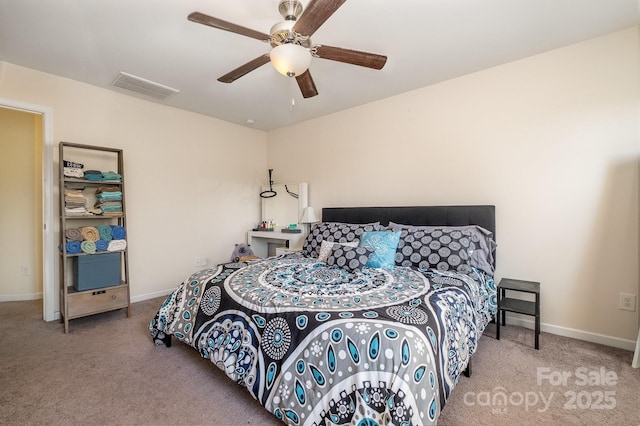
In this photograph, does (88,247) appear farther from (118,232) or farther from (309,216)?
(309,216)

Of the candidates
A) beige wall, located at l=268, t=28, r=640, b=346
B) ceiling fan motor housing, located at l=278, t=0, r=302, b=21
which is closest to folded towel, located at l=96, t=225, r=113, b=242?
ceiling fan motor housing, located at l=278, t=0, r=302, b=21

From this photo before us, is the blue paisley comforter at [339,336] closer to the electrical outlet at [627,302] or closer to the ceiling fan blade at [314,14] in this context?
the electrical outlet at [627,302]

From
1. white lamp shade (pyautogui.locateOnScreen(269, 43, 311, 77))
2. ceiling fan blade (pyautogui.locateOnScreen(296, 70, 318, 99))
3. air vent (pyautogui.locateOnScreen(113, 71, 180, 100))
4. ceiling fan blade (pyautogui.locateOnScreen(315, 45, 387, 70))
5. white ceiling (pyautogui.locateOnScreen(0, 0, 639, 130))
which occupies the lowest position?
white lamp shade (pyautogui.locateOnScreen(269, 43, 311, 77))

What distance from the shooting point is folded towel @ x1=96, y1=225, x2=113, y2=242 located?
2844 mm

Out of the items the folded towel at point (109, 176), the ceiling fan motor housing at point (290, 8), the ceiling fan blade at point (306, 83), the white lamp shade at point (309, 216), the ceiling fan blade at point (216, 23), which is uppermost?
the ceiling fan motor housing at point (290, 8)

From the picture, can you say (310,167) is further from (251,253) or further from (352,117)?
(251,253)

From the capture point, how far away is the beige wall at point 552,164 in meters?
2.22

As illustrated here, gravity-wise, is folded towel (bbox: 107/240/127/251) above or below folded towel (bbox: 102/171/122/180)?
below

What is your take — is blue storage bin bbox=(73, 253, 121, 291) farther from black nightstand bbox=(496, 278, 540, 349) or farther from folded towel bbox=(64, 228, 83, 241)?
black nightstand bbox=(496, 278, 540, 349)

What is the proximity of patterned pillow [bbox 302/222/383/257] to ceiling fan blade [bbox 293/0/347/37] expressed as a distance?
Answer: 1902 mm

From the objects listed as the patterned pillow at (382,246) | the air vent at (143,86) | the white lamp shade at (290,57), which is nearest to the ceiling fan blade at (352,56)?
the white lamp shade at (290,57)

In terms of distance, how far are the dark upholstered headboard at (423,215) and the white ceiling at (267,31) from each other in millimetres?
1352

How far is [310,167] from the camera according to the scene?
4.27m

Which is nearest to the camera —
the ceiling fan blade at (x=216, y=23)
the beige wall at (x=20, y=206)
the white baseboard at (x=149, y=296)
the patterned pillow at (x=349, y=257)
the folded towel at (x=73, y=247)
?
the ceiling fan blade at (x=216, y=23)
